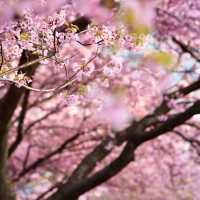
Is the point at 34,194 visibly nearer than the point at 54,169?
No

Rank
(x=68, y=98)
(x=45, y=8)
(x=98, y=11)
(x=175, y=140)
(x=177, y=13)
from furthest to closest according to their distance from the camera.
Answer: (x=175, y=140), (x=177, y=13), (x=68, y=98), (x=45, y=8), (x=98, y=11)

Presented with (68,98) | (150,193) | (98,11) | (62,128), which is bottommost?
(150,193)

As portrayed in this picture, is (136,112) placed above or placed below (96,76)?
below

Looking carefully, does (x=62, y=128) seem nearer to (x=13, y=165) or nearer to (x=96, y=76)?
(x=13, y=165)

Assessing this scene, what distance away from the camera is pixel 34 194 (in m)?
16.5

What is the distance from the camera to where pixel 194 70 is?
10922 mm

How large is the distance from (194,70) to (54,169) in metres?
5.10

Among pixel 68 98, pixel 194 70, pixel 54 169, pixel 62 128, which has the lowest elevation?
pixel 54 169

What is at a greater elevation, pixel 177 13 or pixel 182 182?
pixel 177 13

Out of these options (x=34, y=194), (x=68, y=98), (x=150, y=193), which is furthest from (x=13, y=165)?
(x=68, y=98)

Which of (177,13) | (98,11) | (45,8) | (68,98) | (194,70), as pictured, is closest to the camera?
(98,11)

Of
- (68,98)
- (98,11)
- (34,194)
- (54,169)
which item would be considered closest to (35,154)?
(54,169)

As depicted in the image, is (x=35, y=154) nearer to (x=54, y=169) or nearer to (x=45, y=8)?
(x=54, y=169)

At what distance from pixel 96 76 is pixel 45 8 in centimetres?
Result: 636
